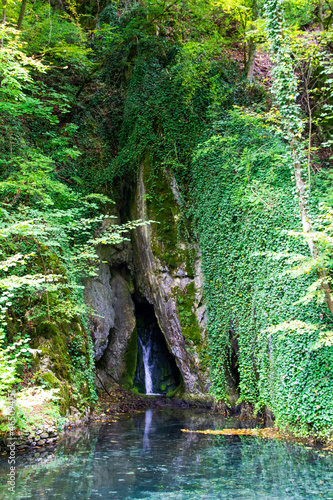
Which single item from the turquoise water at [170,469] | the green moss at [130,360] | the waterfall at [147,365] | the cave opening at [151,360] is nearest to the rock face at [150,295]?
the green moss at [130,360]

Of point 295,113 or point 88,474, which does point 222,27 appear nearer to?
point 295,113

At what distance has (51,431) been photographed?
21.4 ft

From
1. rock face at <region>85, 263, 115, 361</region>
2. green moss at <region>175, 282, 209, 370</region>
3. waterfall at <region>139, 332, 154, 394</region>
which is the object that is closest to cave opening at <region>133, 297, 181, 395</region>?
waterfall at <region>139, 332, 154, 394</region>

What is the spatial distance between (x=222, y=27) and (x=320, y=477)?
606 inches

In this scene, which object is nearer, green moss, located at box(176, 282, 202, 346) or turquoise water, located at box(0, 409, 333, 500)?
turquoise water, located at box(0, 409, 333, 500)

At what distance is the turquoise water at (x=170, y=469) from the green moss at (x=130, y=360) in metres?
4.63

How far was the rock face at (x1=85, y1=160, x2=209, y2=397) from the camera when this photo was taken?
10383 millimetres

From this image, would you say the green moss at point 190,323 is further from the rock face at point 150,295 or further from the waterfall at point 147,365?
the waterfall at point 147,365

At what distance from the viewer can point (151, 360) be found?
42.3ft

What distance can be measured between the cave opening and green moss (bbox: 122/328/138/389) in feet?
0.81

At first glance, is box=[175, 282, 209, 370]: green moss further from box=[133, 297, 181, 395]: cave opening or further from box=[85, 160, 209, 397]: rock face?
box=[133, 297, 181, 395]: cave opening

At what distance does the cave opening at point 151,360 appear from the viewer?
12.2 meters

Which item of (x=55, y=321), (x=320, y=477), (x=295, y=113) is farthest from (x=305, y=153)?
(x=55, y=321)

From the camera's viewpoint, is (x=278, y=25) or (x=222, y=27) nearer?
(x=278, y=25)
